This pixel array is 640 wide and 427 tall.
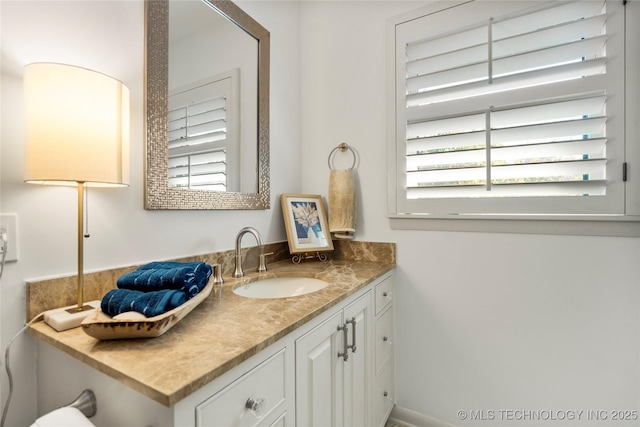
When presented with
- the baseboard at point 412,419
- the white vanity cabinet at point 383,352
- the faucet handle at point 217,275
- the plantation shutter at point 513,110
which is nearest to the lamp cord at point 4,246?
the faucet handle at point 217,275

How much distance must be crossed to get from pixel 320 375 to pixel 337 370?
117 mm

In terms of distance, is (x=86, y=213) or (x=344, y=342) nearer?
(x=86, y=213)

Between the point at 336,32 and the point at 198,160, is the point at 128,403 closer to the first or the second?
the point at 198,160

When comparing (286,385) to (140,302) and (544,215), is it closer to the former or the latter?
(140,302)

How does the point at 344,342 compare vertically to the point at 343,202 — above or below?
below

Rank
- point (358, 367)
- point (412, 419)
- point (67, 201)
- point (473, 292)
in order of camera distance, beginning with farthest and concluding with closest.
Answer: point (412, 419)
point (473, 292)
point (358, 367)
point (67, 201)

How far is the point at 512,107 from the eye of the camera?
129cm

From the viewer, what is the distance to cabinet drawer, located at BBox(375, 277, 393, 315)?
4.49 ft

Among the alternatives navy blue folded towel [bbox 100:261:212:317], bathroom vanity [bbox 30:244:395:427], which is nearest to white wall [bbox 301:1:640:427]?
bathroom vanity [bbox 30:244:395:427]

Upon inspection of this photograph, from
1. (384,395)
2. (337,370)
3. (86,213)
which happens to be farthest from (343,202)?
(86,213)

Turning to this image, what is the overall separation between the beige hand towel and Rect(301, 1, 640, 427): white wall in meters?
0.09

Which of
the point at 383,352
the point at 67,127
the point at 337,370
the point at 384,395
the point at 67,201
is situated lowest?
the point at 384,395

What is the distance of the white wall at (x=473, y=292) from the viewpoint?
118cm

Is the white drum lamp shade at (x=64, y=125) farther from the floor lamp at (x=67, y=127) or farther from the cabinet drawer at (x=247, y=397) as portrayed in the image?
the cabinet drawer at (x=247, y=397)
